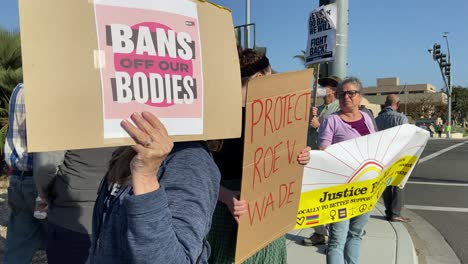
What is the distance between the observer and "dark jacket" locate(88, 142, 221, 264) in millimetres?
1049

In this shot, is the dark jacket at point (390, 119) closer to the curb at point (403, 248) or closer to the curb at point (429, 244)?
the curb at point (403, 248)

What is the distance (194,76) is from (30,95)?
47 centimetres

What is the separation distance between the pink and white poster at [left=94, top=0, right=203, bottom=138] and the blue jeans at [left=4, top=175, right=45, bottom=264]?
2389 millimetres

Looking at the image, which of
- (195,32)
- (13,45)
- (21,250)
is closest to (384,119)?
(21,250)

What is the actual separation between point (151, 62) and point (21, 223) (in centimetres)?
270

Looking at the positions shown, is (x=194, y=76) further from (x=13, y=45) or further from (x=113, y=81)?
(x=13, y=45)

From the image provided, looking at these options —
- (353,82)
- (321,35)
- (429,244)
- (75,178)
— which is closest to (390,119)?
(429,244)

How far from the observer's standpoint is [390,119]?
5.98 metres

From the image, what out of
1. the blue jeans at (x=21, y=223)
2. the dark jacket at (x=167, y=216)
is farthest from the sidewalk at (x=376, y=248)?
the dark jacket at (x=167, y=216)

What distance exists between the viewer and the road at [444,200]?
5770 millimetres

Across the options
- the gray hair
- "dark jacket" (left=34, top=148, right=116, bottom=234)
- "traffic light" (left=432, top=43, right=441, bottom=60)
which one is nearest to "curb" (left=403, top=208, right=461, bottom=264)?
the gray hair

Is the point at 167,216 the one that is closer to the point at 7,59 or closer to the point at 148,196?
the point at 148,196

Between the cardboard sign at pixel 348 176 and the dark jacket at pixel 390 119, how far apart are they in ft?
7.95

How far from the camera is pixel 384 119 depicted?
240 inches
